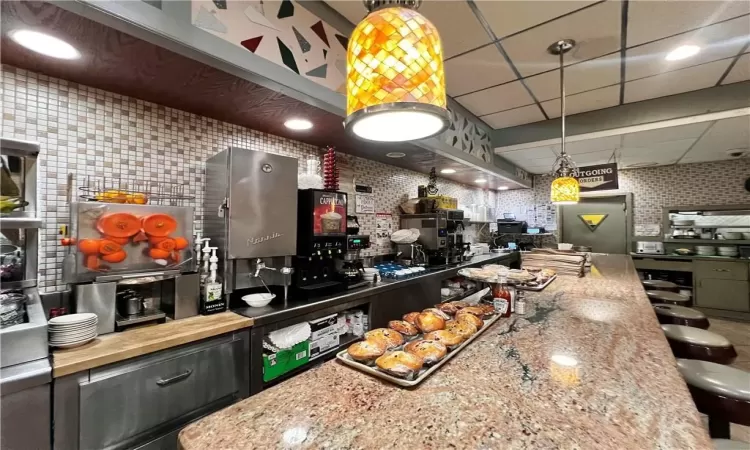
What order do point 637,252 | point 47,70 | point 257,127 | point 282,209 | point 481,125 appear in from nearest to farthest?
1. point 47,70
2. point 282,209
3. point 257,127
4. point 481,125
5. point 637,252

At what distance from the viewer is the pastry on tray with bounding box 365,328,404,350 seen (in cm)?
107

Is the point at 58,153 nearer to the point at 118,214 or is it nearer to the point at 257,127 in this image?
the point at 118,214

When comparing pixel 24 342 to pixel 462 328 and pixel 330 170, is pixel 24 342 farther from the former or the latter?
pixel 330 170

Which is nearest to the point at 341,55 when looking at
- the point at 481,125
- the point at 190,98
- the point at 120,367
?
the point at 190,98

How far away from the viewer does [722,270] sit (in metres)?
4.87

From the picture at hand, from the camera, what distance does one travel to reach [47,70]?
1.47 m

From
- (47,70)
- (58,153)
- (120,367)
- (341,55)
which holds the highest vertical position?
(341,55)

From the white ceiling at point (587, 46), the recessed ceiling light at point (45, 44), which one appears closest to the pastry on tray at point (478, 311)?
the white ceiling at point (587, 46)

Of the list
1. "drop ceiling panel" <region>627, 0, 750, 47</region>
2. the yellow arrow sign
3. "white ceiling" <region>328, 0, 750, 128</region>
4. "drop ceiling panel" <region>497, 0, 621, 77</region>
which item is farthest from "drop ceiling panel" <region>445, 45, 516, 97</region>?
the yellow arrow sign

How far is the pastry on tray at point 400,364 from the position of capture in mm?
887

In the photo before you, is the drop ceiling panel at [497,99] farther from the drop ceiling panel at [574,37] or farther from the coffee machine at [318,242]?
the coffee machine at [318,242]

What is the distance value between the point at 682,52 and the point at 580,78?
0.71 meters

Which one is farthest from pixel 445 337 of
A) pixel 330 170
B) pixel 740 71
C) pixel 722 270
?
pixel 722 270

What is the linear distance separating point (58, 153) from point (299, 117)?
1.30 metres
